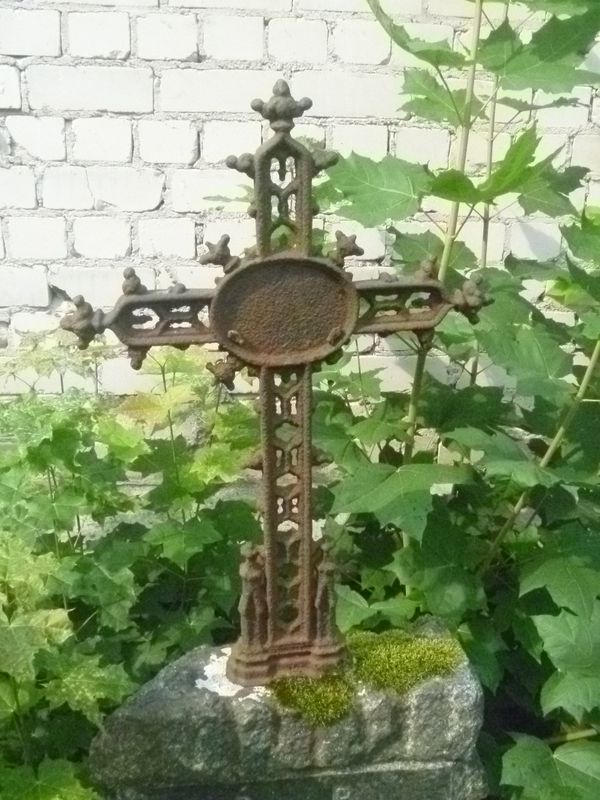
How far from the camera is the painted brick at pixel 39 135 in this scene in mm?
1852

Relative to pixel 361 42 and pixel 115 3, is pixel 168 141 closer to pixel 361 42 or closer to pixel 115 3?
pixel 115 3

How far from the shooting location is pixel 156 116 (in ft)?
6.12

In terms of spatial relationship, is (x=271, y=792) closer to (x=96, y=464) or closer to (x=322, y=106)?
(x=96, y=464)

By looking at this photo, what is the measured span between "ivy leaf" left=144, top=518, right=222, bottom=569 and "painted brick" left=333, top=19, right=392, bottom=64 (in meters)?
1.09

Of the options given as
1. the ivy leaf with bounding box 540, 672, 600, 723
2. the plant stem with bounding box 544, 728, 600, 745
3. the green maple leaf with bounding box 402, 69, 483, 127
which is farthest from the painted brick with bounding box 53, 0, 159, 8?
the plant stem with bounding box 544, 728, 600, 745

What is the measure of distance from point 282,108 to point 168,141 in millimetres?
885

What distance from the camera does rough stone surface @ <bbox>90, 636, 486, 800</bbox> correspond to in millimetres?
1191

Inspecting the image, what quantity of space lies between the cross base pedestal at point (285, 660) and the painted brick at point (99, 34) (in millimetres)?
1299

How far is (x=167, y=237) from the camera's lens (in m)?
1.95

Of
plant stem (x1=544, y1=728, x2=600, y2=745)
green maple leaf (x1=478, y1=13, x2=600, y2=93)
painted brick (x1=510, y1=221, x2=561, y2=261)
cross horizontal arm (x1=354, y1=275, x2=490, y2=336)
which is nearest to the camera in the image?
cross horizontal arm (x1=354, y1=275, x2=490, y2=336)

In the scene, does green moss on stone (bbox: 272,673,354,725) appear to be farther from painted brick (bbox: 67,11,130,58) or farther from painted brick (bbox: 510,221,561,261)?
painted brick (bbox: 67,11,130,58)

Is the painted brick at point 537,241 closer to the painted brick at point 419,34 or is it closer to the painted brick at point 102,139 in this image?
the painted brick at point 419,34

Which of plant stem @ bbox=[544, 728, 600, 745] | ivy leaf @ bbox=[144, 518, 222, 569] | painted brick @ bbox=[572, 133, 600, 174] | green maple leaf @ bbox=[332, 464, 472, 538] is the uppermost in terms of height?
painted brick @ bbox=[572, 133, 600, 174]

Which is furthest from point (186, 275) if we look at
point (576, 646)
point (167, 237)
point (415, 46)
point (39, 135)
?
point (576, 646)
